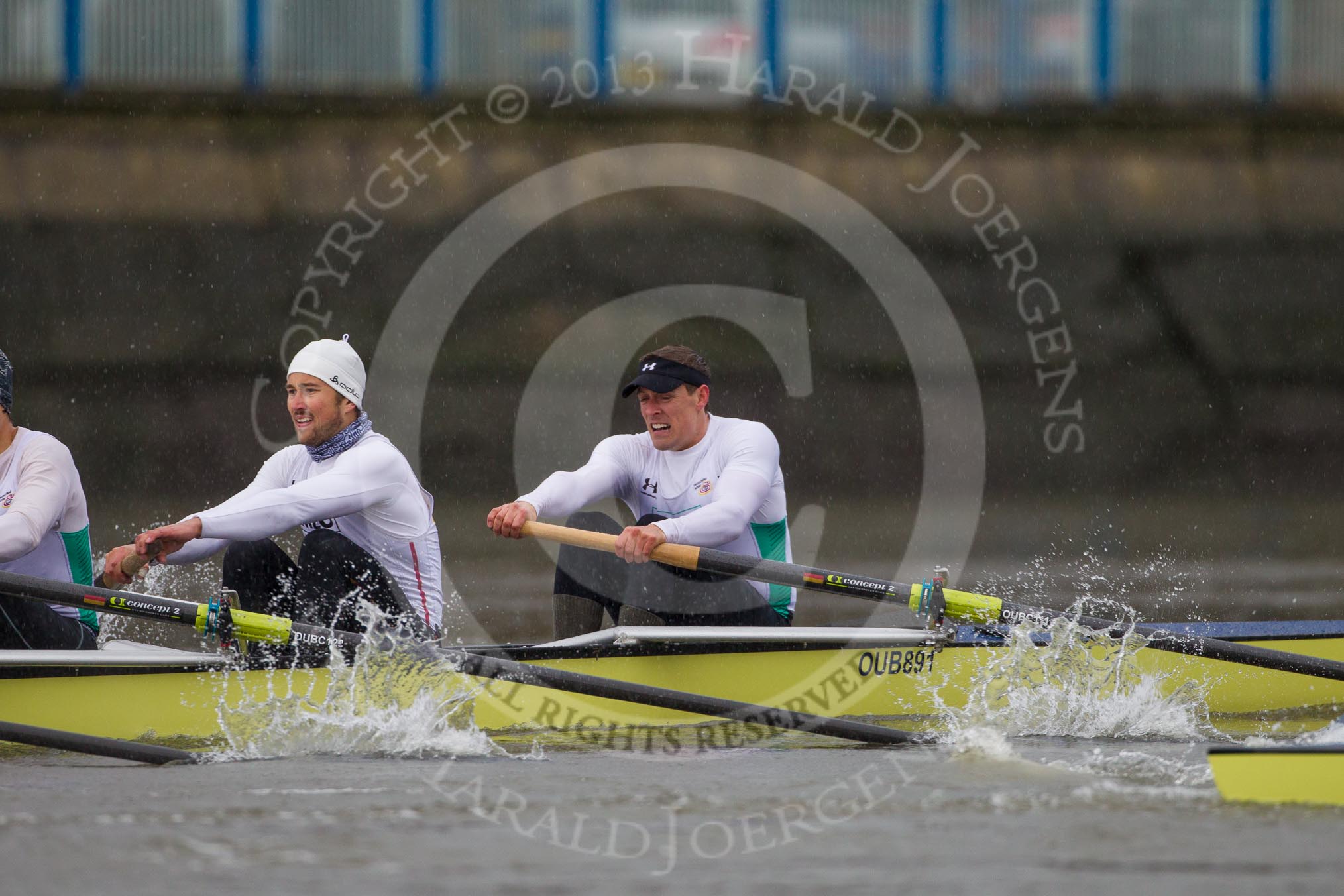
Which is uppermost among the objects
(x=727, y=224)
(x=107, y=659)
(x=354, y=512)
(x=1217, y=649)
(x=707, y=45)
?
(x=707, y=45)

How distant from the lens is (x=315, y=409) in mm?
4887

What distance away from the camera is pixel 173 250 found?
1302 centimetres

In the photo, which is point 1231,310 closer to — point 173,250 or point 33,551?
point 173,250

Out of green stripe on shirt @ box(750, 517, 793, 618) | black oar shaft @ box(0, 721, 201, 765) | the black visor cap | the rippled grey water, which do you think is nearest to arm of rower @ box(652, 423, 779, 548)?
green stripe on shirt @ box(750, 517, 793, 618)

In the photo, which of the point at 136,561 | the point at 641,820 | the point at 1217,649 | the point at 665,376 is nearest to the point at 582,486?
the point at 665,376

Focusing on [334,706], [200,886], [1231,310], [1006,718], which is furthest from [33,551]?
[1231,310]

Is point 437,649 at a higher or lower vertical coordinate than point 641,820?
higher

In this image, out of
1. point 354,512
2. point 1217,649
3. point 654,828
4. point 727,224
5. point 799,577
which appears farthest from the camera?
point 727,224

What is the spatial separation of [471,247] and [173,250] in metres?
2.35

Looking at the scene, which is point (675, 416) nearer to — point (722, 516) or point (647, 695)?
point (722, 516)

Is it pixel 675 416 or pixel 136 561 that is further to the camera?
pixel 675 416

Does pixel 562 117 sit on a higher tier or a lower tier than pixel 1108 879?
higher

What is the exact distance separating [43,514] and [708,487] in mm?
1939

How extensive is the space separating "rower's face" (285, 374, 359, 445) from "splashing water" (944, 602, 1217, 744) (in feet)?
6.52
